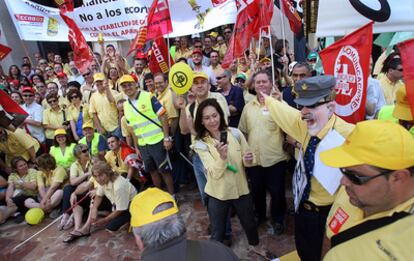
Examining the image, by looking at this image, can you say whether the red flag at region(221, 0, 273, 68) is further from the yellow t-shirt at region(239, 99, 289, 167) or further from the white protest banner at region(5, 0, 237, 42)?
the yellow t-shirt at region(239, 99, 289, 167)

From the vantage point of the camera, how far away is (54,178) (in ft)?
18.2

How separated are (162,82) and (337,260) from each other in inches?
163

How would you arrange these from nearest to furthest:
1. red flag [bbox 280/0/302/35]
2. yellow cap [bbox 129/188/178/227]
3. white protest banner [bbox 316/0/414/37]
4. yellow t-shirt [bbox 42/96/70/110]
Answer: yellow cap [bbox 129/188/178/227], white protest banner [bbox 316/0/414/37], red flag [bbox 280/0/302/35], yellow t-shirt [bbox 42/96/70/110]

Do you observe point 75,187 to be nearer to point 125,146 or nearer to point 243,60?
point 125,146

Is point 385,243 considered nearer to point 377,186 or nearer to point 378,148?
point 377,186

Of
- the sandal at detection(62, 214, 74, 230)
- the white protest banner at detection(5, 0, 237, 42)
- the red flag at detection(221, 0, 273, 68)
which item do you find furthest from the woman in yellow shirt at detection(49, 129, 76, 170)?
the red flag at detection(221, 0, 273, 68)

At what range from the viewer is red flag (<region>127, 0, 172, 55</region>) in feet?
17.2

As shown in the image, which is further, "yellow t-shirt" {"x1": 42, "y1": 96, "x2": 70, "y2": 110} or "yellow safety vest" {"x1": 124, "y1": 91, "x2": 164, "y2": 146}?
"yellow t-shirt" {"x1": 42, "y1": 96, "x2": 70, "y2": 110}

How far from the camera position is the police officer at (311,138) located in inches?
91.7

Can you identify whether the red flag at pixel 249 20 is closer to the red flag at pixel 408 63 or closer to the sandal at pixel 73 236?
the red flag at pixel 408 63

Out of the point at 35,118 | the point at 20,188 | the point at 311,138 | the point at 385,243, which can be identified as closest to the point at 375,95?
the point at 311,138

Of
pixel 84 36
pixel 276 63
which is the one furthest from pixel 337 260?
pixel 84 36

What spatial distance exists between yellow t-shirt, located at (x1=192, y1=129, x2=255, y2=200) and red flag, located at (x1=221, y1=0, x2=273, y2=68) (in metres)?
2.07

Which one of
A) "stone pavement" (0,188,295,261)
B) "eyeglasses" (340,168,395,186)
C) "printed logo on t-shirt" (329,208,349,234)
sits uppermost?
"eyeglasses" (340,168,395,186)
